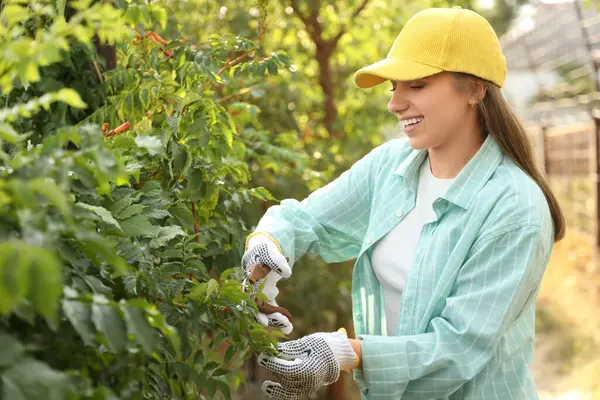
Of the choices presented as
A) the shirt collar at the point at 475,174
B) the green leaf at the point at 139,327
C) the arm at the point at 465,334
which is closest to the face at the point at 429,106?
the shirt collar at the point at 475,174

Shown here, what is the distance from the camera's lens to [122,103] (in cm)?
200

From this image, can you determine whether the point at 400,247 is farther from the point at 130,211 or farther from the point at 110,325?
the point at 110,325

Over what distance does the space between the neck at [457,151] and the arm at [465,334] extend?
1.06 ft

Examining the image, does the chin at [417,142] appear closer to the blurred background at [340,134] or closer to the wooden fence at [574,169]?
the blurred background at [340,134]

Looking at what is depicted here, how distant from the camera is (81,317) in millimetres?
1004

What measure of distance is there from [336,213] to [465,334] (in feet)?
2.10

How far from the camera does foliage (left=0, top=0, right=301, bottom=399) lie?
906 mm

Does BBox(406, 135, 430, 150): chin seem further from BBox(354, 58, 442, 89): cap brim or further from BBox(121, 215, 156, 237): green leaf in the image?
BBox(121, 215, 156, 237): green leaf

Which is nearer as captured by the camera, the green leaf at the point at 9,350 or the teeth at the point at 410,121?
the green leaf at the point at 9,350

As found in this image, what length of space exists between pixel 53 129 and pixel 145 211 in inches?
25.3

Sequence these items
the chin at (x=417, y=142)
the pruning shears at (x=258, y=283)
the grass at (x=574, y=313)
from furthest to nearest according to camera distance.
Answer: the grass at (x=574, y=313) < the chin at (x=417, y=142) < the pruning shears at (x=258, y=283)

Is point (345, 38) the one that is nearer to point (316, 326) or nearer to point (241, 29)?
point (241, 29)

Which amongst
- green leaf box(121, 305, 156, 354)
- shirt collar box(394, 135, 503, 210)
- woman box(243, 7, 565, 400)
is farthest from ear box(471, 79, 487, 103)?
green leaf box(121, 305, 156, 354)

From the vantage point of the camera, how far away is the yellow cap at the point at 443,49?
208cm
